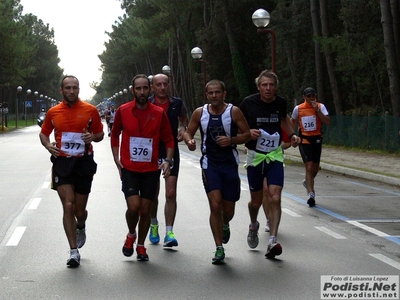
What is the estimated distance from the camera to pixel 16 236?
995 centimetres

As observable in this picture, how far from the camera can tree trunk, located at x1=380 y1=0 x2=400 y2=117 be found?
1120 inches

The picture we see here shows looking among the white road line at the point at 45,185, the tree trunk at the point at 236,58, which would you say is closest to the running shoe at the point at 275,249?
the white road line at the point at 45,185

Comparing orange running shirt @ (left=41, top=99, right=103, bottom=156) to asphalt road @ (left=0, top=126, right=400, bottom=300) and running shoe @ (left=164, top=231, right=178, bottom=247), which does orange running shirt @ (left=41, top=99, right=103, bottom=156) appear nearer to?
asphalt road @ (left=0, top=126, right=400, bottom=300)

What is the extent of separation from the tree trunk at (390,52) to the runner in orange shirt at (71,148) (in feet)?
71.0

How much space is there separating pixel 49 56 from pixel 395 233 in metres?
137

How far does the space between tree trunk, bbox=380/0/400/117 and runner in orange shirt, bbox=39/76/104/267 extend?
71.0ft

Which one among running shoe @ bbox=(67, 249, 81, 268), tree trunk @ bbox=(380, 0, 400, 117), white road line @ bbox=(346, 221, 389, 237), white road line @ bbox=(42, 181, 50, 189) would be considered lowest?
white road line @ bbox=(346, 221, 389, 237)

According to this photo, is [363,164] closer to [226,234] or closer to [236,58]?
[226,234]

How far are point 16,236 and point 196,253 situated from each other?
2.48 meters

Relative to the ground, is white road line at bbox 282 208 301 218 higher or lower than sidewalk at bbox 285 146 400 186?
lower

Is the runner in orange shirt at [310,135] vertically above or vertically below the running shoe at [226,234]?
above

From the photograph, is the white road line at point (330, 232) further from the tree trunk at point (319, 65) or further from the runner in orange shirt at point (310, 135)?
the tree trunk at point (319, 65)

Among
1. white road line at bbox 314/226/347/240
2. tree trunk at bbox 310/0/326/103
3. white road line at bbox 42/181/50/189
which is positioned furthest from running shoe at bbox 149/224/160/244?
tree trunk at bbox 310/0/326/103

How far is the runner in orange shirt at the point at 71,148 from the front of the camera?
8094 millimetres
